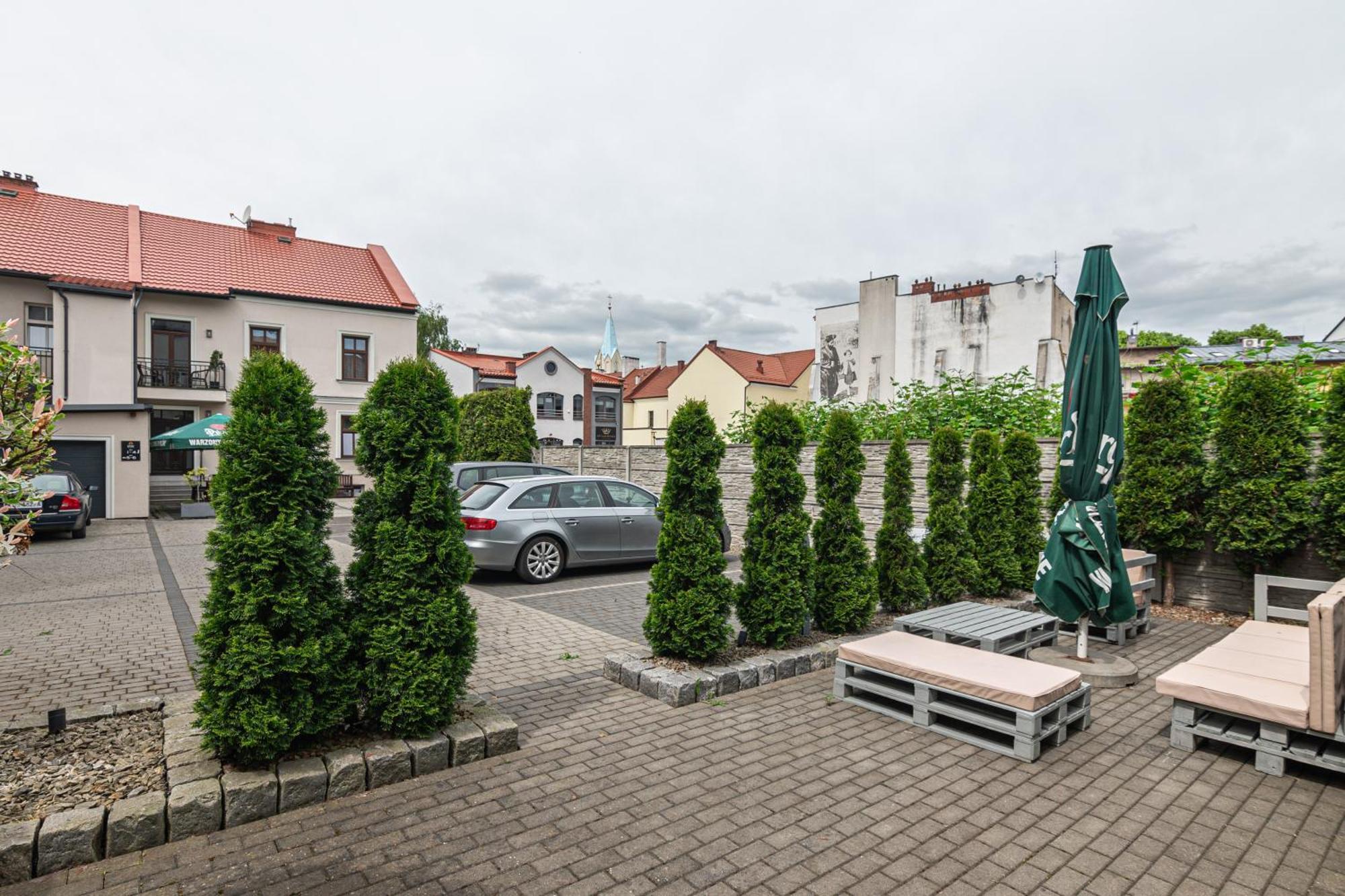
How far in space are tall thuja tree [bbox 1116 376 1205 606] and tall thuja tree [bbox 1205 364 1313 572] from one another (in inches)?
12.6

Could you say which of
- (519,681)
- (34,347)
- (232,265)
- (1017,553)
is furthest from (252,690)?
(232,265)

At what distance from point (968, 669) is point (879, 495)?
26.9ft

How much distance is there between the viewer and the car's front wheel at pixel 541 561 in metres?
9.74

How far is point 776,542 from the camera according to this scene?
237 inches

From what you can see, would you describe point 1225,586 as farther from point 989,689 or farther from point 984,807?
point 984,807

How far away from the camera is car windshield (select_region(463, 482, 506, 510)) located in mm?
9734

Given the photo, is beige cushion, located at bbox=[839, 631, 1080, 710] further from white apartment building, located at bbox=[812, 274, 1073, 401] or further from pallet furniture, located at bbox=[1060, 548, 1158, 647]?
white apartment building, located at bbox=[812, 274, 1073, 401]


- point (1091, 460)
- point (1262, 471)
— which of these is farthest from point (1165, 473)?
point (1091, 460)

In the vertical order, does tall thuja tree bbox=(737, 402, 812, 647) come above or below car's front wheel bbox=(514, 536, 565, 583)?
above

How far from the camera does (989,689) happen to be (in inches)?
172

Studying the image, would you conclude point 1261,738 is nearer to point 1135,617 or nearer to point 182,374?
point 1135,617

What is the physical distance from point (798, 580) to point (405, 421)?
3419 mm

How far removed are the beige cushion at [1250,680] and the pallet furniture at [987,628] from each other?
4.07 feet

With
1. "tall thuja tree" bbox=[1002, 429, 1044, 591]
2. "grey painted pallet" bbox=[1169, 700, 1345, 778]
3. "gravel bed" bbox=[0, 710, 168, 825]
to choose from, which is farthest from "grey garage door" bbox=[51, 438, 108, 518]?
"grey painted pallet" bbox=[1169, 700, 1345, 778]
